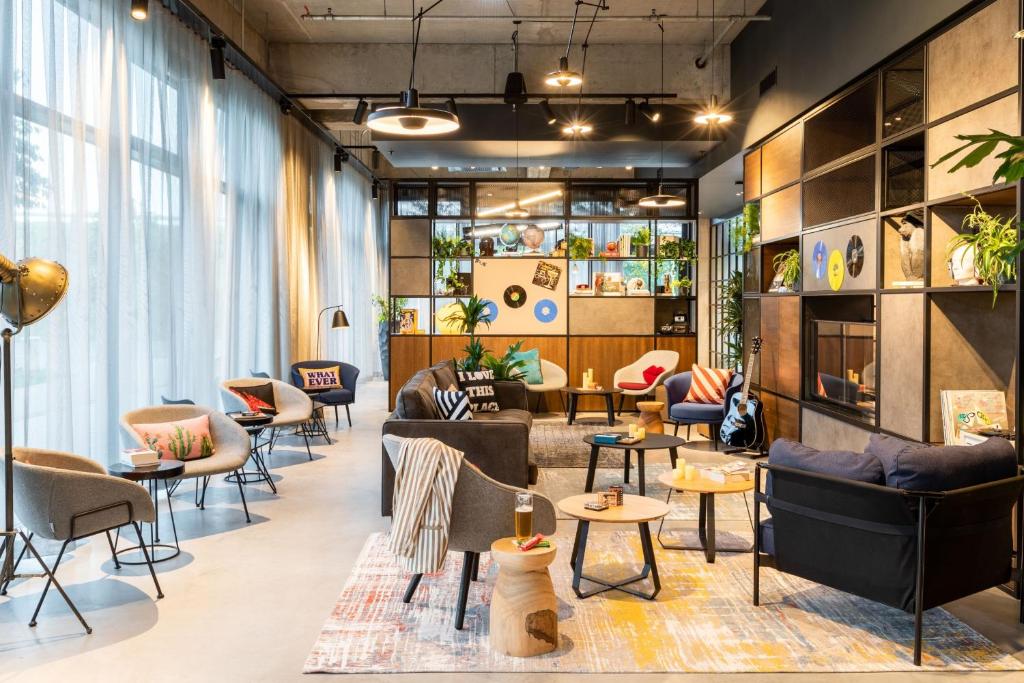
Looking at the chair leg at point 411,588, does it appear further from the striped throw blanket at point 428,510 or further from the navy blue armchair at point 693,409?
the navy blue armchair at point 693,409

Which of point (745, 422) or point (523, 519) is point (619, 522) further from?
point (745, 422)

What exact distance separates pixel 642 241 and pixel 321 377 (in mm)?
4880

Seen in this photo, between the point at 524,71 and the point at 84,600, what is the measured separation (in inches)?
297

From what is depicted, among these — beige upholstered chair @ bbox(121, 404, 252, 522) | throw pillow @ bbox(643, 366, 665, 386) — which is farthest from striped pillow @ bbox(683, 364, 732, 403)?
beige upholstered chair @ bbox(121, 404, 252, 522)

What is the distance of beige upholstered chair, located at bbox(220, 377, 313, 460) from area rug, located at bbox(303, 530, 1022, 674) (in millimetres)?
3218

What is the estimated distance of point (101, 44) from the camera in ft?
18.2

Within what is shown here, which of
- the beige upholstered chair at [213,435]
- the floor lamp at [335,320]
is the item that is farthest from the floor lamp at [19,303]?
the floor lamp at [335,320]

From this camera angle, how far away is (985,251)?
407 centimetres

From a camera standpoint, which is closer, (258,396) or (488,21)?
(258,396)

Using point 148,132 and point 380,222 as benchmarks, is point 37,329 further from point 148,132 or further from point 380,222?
point 380,222

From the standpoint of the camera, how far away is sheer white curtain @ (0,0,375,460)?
15.5ft

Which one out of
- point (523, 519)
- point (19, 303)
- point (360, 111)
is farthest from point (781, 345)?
point (19, 303)

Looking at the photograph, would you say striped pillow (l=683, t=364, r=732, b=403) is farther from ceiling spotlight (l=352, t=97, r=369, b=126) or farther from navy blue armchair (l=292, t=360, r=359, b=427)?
ceiling spotlight (l=352, t=97, r=369, b=126)

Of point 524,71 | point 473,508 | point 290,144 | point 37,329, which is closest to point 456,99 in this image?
point 524,71
